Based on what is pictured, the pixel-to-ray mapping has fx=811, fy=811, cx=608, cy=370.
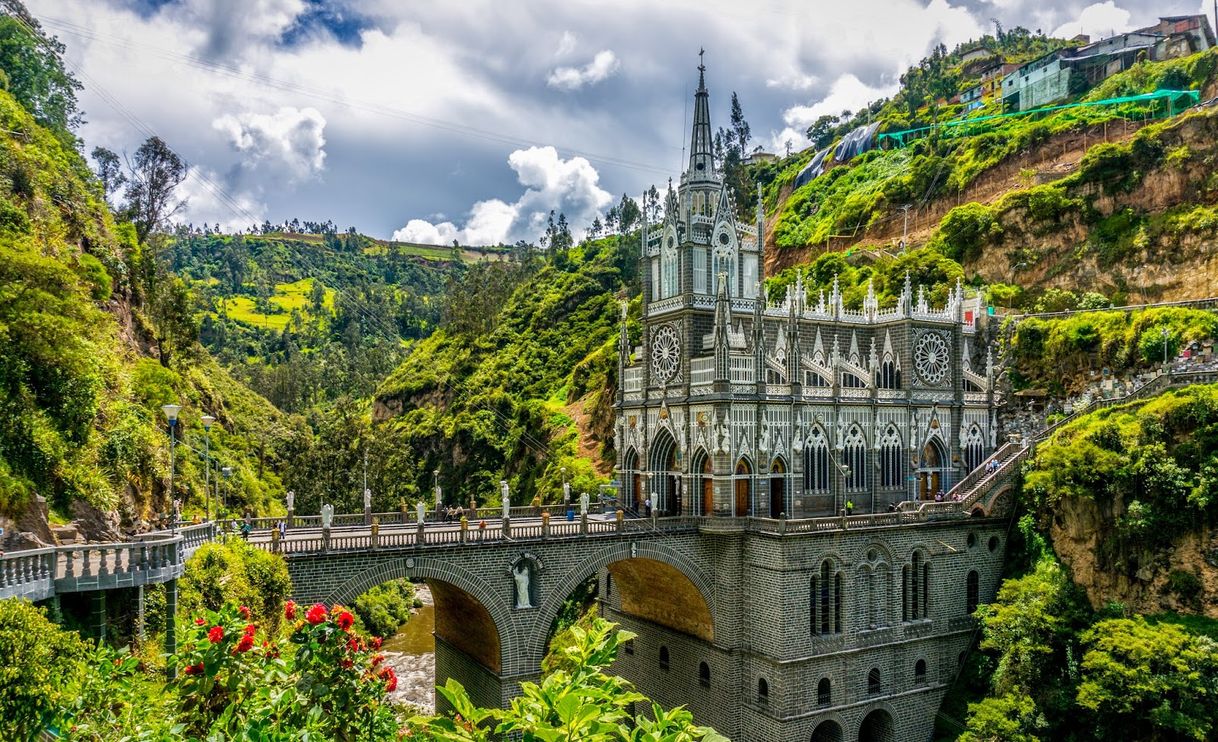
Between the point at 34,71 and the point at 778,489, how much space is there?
43.1 metres

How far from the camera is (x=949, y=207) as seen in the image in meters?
70.8

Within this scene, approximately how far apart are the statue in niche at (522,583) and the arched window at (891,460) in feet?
58.8

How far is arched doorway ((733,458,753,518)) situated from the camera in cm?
3478

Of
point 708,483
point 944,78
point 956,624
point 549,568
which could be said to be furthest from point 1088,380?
point 944,78

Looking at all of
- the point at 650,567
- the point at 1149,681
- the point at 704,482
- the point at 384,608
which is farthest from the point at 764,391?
the point at 384,608

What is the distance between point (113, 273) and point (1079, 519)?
44.3m

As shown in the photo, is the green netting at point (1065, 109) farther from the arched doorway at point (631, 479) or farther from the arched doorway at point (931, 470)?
the arched doorway at point (631, 479)

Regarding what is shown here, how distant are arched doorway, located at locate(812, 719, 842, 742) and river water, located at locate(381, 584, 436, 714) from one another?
720 inches

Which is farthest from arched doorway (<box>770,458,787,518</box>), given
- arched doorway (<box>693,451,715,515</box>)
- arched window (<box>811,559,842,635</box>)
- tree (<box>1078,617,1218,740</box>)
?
tree (<box>1078,617,1218,740</box>)

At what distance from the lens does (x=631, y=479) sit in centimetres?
3991

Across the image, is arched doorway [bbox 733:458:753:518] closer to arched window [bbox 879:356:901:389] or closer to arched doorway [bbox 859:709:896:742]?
arched window [bbox 879:356:901:389]

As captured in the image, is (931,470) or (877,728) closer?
(877,728)

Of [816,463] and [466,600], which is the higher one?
[816,463]

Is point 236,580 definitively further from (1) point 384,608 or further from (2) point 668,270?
(1) point 384,608
